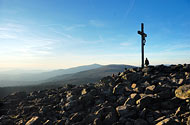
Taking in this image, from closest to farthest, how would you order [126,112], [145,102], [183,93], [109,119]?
1. [109,119]
2. [126,112]
3. [183,93]
4. [145,102]

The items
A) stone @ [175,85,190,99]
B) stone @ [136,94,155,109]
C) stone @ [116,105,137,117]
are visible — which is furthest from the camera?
stone @ [136,94,155,109]

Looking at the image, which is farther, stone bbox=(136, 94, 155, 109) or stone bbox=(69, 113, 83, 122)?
stone bbox=(69, 113, 83, 122)

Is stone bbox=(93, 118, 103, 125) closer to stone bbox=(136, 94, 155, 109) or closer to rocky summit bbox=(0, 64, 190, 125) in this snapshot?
rocky summit bbox=(0, 64, 190, 125)

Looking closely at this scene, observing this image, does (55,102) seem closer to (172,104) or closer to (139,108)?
(139,108)

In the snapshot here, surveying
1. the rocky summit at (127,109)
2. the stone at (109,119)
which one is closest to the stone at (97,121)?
the rocky summit at (127,109)

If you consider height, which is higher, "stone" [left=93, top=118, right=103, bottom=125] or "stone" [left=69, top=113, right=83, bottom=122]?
"stone" [left=93, top=118, right=103, bottom=125]

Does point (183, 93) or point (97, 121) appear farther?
point (183, 93)

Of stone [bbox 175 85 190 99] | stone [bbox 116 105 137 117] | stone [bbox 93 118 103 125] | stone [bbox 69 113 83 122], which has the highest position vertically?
stone [bbox 175 85 190 99]

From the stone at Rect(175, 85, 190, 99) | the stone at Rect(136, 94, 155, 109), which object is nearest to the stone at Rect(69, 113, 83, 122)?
the stone at Rect(136, 94, 155, 109)

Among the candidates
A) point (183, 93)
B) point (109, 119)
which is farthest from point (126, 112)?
point (183, 93)

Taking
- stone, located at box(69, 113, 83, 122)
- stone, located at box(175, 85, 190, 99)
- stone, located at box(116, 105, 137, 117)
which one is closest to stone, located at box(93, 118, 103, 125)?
stone, located at box(116, 105, 137, 117)

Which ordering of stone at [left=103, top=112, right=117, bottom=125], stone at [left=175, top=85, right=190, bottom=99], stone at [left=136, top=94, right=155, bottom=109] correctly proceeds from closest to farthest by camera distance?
stone at [left=103, top=112, right=117, bottom=125]
stone at [left=175, top=85, right=190, bottom=99]
stone at [left=136, top=94, right=155, bottom=109]

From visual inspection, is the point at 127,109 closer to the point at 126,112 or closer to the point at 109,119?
the point at 126,112

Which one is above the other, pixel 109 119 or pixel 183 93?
pixel 183 93
